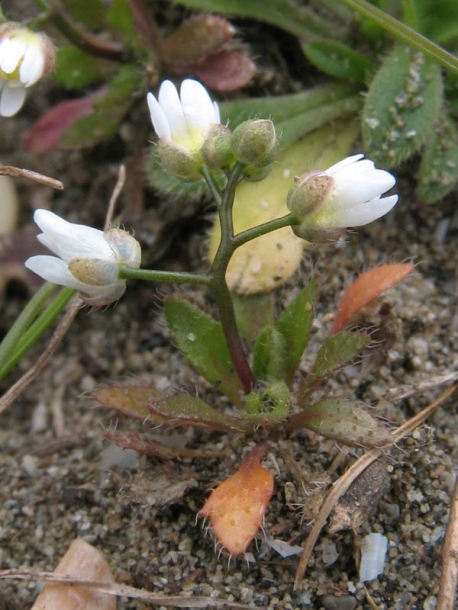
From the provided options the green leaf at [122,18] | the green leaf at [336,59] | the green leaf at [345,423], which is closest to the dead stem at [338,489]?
the green leaf at [345,423]

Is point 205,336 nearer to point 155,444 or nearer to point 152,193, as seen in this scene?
point 155,444

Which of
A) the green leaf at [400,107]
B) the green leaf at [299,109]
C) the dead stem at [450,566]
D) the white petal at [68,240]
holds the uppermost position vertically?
the white petal at [68,240]

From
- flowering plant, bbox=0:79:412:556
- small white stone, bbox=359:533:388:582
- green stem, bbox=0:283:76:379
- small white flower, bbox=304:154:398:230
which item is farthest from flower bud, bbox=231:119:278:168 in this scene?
small white stone, bbox=359:533:388:582

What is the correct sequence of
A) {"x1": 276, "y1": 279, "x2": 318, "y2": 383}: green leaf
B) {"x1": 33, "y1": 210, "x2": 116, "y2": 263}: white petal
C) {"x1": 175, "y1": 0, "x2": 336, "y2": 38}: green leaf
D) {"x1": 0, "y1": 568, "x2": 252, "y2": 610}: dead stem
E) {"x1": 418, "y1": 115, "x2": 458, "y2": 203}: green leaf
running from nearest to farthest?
{"x1": 33, "y1": 210, "x2": 116, "y2": 263}: white petal < {"x1": 0, "y1": 568, "x2": 252, "y2": 610}: dead stem < {"x1": 276, "y1": 279, "x2": 318, "y2": 383}: green leaf < {"x1": 418, "y1": 115, "x2": 458, "y2": 203}: green leaf < {"x1": 175, "y1": 0, "x2": 336, "y2": 38}: green leaf

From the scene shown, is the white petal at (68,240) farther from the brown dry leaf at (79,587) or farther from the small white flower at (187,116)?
→ the brown dry leaf at (79,587)

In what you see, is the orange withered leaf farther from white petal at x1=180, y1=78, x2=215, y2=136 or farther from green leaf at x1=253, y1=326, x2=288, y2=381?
white petal at x1=180, y1=78, x2=215, y2=136

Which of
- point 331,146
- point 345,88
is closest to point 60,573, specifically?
point 331,146
